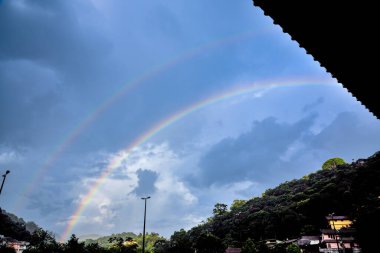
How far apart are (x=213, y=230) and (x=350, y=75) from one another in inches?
4291

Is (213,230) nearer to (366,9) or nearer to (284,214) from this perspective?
(284,214)

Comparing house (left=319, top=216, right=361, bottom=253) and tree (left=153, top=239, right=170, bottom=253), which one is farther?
tree (left=153, top=239, right=170, bottom=253)

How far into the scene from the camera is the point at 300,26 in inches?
225

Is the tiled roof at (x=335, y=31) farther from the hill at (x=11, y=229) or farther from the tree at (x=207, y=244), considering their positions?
the hill at (x=11, y=229)

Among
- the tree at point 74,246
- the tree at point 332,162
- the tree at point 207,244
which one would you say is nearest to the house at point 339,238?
the tree at point 207,244

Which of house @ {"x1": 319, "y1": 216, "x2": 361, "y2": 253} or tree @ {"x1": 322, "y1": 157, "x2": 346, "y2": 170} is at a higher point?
tree @ {"x1": 322, "y1": 157, "x2": 346, "y2": 170}

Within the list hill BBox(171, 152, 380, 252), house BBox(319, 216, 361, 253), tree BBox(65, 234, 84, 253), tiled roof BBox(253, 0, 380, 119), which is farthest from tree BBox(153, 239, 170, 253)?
tiled roof BBox(253, 0, 380, 119)

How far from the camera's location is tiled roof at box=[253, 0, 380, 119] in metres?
5.07

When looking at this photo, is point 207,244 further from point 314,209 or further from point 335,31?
point 335,31

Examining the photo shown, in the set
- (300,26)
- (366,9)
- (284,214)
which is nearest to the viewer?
(366,9)

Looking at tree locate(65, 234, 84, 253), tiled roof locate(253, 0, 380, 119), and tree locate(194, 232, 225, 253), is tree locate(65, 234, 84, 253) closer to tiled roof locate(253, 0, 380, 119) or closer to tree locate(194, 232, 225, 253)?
tiled roof locate(253, 0, 380, 119)

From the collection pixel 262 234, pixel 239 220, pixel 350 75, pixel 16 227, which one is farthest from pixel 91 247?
pixel 16 227

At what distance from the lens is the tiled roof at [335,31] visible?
200 inches

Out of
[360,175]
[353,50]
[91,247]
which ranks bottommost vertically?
A: [91,247]
